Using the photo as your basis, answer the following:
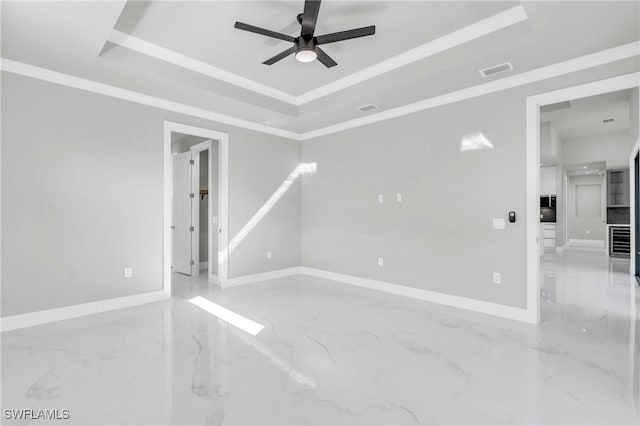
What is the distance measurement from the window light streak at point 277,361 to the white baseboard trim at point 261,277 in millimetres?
1867

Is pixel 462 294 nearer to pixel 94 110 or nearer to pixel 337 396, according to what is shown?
pixel 337 396

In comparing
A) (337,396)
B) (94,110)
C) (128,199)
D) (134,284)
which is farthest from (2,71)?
(337,396)

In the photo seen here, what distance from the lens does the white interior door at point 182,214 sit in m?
5.93

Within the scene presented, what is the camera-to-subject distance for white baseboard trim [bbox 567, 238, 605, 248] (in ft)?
34.5

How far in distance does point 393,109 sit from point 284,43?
191cm

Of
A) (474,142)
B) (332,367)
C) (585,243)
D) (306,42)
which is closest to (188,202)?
(306,42)

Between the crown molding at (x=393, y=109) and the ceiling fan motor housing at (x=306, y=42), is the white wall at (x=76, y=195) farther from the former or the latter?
the ceiling fan motor housing at (x=306, y=42)

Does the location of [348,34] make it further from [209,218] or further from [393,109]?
[209,218]

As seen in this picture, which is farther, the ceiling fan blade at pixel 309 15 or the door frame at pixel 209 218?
the door frame at pixel 209 218

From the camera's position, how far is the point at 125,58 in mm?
3195

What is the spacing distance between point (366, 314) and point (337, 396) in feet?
5.47

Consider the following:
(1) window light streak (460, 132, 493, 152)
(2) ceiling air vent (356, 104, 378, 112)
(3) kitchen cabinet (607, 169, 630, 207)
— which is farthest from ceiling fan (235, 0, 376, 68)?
(3) kitchen cabinet (607, 169, 630, 207)

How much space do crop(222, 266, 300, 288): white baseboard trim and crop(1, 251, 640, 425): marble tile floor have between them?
106 centimetres

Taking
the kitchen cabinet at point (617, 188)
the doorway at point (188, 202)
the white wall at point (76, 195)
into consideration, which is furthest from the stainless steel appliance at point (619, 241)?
the white wall at point (76, 195)
